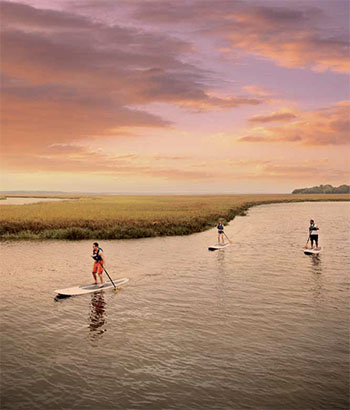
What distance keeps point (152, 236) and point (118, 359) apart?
1330 inches

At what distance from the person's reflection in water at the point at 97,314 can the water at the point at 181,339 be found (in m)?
0.05

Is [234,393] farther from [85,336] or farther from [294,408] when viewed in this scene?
[85,336]

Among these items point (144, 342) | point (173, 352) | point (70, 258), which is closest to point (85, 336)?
point (144, 342)

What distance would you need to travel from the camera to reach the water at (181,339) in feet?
32.5

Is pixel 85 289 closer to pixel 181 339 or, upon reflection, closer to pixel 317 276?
pixel 181 339

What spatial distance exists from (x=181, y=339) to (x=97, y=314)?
4.64 metres

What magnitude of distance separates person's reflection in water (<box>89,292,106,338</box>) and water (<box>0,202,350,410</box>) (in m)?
0.05

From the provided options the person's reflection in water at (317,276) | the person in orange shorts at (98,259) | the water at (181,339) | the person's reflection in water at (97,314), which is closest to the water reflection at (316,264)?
the person's reflection in water at (317,276)

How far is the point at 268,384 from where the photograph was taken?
10344 millimetres

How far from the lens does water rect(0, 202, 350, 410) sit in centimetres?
990

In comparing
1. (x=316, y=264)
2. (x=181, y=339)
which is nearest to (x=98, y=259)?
(x=181, y=339)

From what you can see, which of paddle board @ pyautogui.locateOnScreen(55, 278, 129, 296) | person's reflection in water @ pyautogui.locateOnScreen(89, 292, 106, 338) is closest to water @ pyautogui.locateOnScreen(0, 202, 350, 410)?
person's reflection in water @ pyautogui.locateOnScreen(89, 292, 106, 338)

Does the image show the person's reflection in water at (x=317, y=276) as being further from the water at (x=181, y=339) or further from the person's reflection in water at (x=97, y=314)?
the person's reflection in water at (x=97, y=314)

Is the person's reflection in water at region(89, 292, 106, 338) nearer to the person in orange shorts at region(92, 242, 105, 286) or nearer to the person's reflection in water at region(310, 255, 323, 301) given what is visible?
the person in orange shorts at region(92, 242, 105, 286)
